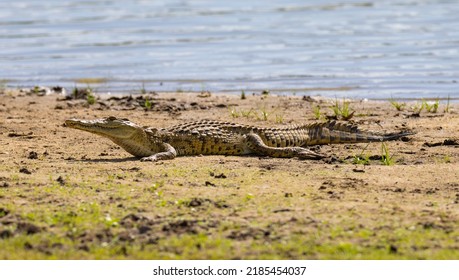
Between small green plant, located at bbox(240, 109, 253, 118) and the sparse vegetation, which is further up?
the sparse vegetation

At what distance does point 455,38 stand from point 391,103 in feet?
28.4

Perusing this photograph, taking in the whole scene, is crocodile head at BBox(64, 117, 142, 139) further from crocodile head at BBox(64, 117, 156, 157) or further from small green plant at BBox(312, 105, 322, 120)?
small green plant at BBox(312, 105, 322, 120)

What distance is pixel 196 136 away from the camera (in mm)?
Result: 9977

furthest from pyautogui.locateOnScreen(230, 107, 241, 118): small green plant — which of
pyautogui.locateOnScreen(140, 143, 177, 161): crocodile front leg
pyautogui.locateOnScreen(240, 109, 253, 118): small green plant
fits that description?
pyautogui.locateOnScreen(140, 143, 177, 161): crocodile front leg

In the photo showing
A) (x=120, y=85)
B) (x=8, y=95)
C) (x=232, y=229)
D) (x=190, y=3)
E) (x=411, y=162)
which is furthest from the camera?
(x=190, y=3)

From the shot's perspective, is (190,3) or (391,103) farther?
(190,3)

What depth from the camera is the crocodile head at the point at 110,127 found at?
9.64m

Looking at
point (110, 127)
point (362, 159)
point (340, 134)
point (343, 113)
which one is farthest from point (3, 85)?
point (362, 159)

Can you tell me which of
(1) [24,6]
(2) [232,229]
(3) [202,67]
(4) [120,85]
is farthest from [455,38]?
(1) [24,6]

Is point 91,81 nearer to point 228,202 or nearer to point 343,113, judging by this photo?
point 343,113

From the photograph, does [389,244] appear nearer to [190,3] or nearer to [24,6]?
[190,3]

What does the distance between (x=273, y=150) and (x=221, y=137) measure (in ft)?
1.78

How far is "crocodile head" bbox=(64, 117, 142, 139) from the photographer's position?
9641 millimetres

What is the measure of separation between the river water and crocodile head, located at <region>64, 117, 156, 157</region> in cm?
559
